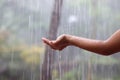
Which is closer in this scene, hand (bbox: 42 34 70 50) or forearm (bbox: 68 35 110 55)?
forearm (bbox: 68 35 110 55)

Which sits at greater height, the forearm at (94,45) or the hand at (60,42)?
the hand at (60,42)

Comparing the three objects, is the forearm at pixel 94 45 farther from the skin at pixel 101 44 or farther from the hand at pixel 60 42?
the hand at pixel 60 42

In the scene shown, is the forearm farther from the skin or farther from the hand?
the hand

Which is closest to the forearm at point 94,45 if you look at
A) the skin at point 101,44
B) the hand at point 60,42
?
the skin at point 101,44

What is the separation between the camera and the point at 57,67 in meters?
2.39

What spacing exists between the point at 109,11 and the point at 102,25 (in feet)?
0.42

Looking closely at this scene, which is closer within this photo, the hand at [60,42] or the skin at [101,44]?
the skin at [101,44]

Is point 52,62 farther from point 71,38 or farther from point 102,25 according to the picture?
point 71,38

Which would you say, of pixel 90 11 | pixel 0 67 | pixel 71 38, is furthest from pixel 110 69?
→ pixel 71 38

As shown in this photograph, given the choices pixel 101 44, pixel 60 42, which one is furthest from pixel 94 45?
pixel 60 42

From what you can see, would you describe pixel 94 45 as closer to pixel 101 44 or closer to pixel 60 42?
pixel 101 44

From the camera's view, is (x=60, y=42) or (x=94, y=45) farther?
(x=60, y=42)

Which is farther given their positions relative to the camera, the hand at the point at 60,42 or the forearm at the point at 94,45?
the hand at the point at 60,42

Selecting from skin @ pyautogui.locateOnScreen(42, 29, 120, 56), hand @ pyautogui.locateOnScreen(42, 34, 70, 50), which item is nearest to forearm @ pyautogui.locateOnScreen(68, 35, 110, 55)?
skin @ pyautogui.locateOnScreen(42, 29, 120, 56)
